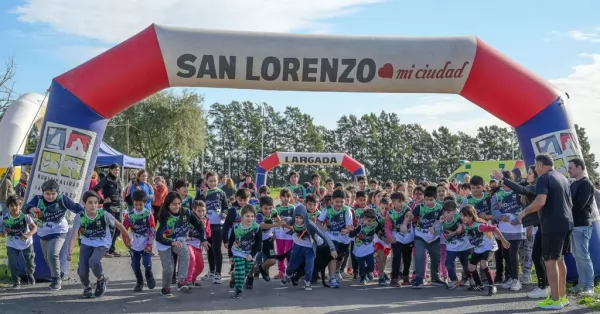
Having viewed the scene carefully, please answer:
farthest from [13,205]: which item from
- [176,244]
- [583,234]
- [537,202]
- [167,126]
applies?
[167,126]

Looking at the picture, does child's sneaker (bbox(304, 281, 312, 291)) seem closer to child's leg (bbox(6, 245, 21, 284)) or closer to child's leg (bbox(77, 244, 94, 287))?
child's leg (bbox(77, 244, 94, 287))

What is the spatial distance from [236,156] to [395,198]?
7434 cm

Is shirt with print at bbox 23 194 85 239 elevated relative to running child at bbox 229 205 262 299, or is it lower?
elevated

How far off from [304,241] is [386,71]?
9.92 feet

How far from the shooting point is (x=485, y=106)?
925cm

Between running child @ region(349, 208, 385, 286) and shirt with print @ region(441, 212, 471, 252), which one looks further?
running child @ region(349, 208, 385, 286)

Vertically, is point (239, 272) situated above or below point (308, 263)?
below

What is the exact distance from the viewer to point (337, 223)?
354 inches

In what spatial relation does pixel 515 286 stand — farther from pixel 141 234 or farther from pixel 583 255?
pixel 141 234

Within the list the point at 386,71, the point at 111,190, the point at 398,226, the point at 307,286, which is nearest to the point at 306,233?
the point at 307,286

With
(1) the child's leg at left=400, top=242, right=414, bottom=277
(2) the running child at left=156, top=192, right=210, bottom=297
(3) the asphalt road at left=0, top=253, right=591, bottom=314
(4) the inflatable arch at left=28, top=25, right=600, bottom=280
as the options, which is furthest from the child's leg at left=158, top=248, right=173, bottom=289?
(1) the child's leg at left=400, top=242, right=414, bottom=277

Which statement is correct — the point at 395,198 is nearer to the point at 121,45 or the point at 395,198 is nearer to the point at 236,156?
the point at 121,45

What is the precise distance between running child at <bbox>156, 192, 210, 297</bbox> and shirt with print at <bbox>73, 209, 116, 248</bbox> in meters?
0.71

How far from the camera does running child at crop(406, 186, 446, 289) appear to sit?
8.66 m
